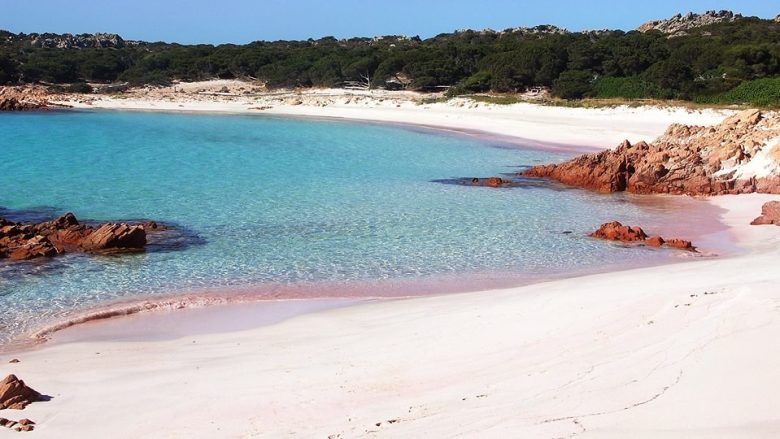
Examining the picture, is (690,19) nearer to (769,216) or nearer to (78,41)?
(78,41)

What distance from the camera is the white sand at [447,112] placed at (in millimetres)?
30109

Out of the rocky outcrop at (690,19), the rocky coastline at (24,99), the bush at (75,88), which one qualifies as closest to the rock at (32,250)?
the rocky coastline at (24,99)

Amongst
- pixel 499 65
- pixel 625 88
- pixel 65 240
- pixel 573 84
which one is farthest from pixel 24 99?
pixel 65 240

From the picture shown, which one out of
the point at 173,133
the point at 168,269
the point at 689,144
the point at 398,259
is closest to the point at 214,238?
the point at 168,269

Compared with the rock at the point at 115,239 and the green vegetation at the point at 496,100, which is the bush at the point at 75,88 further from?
the rock at the point at 115,239

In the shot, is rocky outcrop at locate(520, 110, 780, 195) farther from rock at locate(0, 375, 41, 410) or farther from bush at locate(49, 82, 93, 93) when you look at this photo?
bush at locate(49, 82, 93, 93)

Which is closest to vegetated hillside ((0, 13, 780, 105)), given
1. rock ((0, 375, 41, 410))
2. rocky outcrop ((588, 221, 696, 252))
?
rocky outcrop ((588, 221, 696, 252))

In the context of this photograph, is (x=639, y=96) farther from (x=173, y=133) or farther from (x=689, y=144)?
(x=173, y=133)

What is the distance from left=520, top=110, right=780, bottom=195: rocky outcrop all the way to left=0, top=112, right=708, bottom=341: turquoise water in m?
1.28

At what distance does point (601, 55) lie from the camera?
46.0m

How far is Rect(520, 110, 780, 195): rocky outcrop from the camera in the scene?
1727 cm

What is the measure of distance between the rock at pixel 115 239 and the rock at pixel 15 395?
6168 mm

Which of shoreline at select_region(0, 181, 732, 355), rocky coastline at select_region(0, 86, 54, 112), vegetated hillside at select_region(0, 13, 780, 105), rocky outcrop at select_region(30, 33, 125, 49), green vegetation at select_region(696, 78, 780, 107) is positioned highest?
rocky outcrop at select_region(30, 33, 125, 49)

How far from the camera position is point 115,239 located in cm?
Result: 1161
